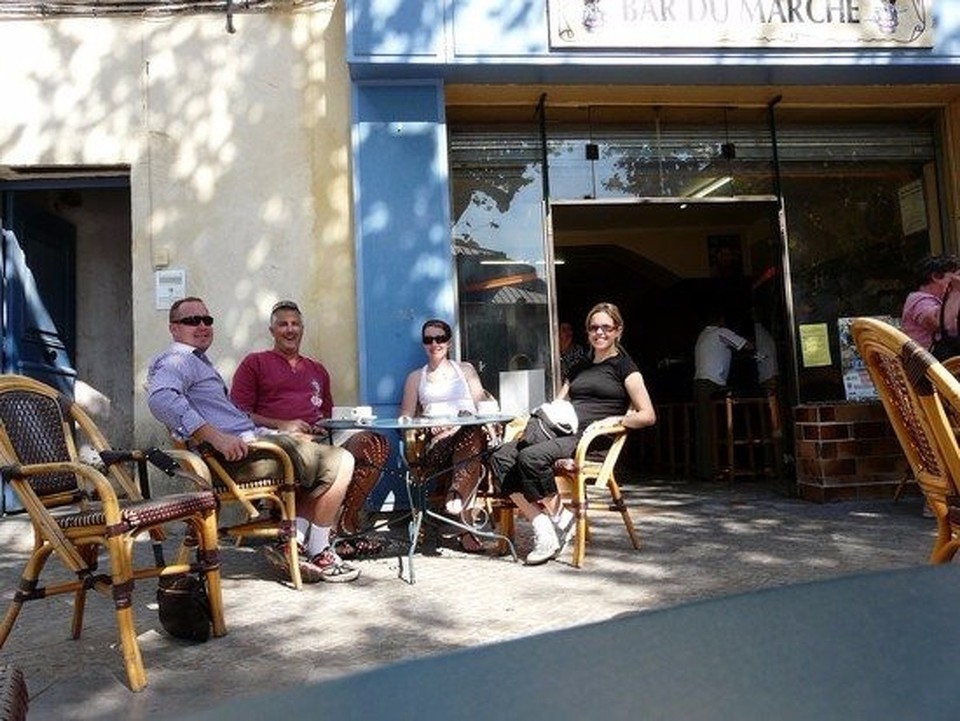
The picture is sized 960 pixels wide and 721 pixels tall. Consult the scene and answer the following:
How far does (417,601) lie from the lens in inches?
149

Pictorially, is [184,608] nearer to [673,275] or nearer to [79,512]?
[79,512]

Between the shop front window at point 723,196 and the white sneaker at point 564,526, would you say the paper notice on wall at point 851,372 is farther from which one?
the white sneaker at point 564,526

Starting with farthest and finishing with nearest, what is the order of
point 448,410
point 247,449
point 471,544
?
point 448,410
point 471,544
point 247,449

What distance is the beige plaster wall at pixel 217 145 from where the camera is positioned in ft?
20.2

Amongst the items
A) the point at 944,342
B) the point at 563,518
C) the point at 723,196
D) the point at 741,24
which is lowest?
the point at 563,518

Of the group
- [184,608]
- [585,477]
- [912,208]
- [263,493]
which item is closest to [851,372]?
[912,208]

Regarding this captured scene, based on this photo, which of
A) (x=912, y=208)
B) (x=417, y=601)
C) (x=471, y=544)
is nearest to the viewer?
(x=417, y=601)

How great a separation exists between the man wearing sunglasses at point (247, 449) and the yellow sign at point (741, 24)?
343 centimetres

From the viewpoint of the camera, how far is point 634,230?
11.0 meters

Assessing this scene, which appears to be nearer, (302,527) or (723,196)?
(302,527)

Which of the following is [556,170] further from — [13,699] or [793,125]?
[13,699]

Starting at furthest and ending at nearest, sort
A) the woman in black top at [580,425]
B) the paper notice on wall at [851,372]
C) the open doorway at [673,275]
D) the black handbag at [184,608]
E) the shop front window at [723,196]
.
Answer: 1. the open doorway at [673,275]
2. the paper notice on wall at [851,372]
3. the shop front window at [723,196]
4. the woman in black top at [580,425]
5. the black handbag at [184,608]

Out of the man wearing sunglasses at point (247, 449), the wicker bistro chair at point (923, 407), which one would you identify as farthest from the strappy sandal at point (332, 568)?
the wicker bistro chair at point (923, 407)

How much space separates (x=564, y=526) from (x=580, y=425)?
0.60m
